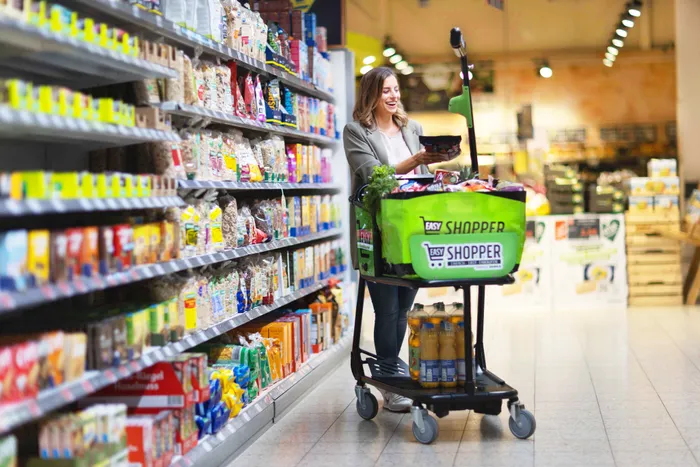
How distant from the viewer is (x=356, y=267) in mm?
4570

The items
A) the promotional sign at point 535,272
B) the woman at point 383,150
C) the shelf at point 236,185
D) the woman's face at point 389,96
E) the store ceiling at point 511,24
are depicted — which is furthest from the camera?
the store ceiling at point 511,24

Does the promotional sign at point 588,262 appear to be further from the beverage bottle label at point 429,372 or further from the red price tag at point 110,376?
the red price tag at point 110,376

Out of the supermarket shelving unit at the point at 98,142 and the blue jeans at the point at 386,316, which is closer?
the supermarket shelving unit at the point at 98,142

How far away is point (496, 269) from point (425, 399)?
0.65m

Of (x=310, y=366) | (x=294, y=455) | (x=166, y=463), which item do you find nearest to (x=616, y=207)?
(x=310, y=366)

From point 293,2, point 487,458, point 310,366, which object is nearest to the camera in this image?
point 487,458

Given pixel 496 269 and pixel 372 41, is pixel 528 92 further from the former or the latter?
pixel 496 269

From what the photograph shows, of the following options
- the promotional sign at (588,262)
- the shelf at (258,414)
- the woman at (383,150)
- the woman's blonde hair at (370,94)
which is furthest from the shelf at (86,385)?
the promotional sign at (588,262)

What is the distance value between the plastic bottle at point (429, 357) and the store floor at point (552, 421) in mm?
270

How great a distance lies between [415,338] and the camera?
4.26m

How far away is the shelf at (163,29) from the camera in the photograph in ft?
10.5

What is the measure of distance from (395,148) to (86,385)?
2.57 m

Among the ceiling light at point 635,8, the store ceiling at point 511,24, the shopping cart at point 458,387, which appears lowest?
the shopping cart at point 458,387

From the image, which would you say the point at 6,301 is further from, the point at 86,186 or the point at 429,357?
the point at 429,357
